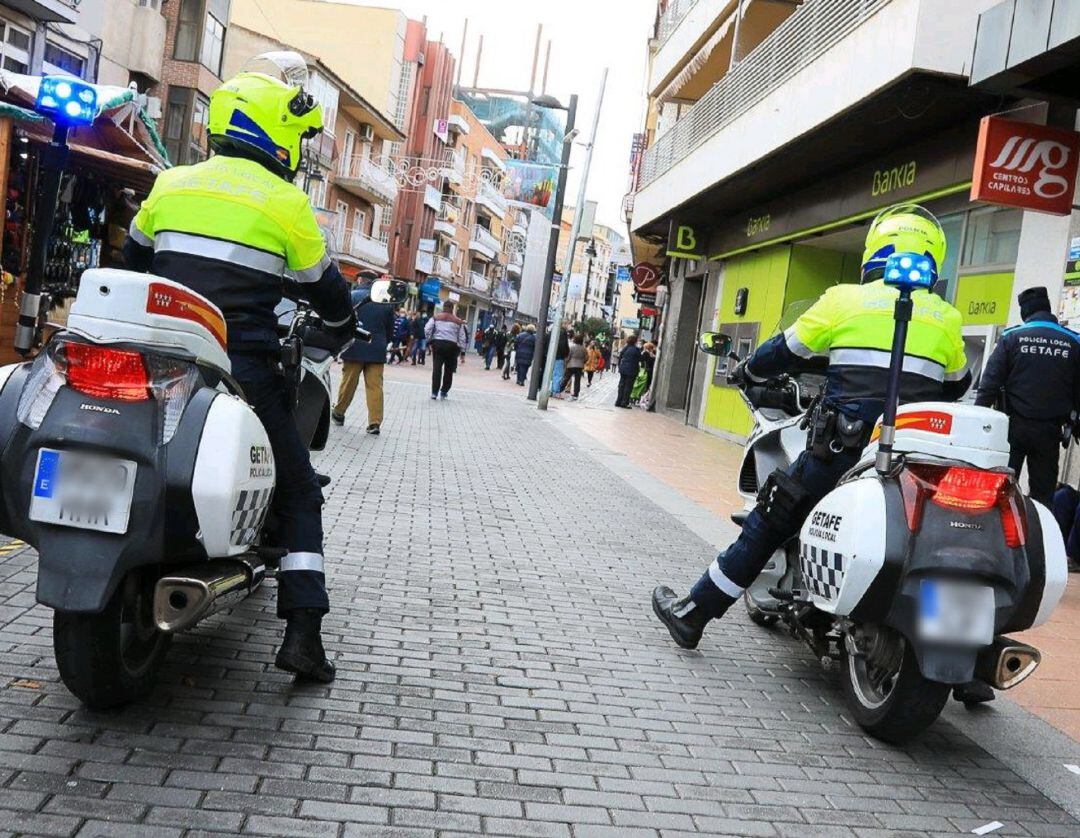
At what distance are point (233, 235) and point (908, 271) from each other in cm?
223

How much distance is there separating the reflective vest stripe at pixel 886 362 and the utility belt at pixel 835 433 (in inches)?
8.1

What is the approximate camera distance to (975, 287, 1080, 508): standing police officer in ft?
26.1

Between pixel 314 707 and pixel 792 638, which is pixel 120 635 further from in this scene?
pixel 792 638

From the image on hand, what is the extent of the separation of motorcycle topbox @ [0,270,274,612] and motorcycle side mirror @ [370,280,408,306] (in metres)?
1.12

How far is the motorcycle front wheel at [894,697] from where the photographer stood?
4.04m

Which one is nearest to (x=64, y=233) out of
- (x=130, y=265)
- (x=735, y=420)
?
(x=130, y=265)

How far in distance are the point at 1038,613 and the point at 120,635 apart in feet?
9.60

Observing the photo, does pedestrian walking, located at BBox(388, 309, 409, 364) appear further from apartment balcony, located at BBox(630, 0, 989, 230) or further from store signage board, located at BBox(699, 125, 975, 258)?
store signage board, located at BBox(699, 125, 975, 258)

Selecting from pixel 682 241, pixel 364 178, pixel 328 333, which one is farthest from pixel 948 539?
pixel 364 178

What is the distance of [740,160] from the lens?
17.1 m

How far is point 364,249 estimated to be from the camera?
5781 centimetres

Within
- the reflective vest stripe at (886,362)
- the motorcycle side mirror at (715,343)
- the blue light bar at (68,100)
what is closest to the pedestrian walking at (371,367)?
the blue light bar at (68,100)

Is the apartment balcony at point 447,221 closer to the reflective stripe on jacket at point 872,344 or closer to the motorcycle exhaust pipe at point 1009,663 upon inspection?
the reflective stripe on jacket at point 872,344

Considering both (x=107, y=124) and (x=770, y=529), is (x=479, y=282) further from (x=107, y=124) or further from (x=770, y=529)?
(x=770, y=529)
